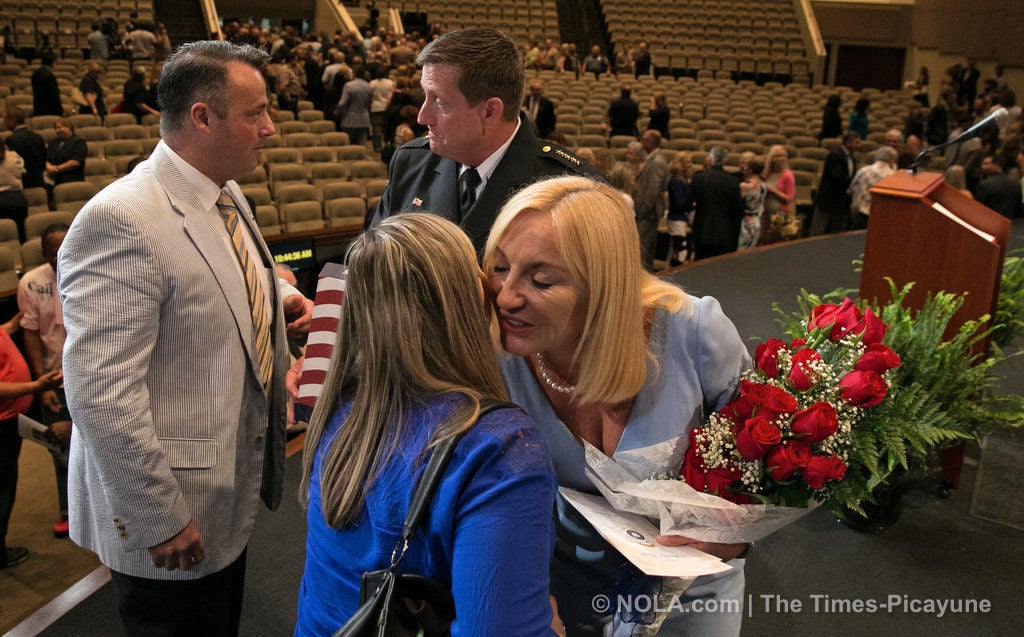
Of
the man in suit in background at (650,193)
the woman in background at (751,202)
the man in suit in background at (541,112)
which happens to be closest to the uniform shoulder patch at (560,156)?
the man in suit in background at (650,193)

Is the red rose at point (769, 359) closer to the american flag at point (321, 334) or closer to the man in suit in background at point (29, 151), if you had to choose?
the american flag at point (321, 334)

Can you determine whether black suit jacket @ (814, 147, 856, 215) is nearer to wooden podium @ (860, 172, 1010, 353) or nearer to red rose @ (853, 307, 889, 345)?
wooden podium @ (860, 172, 1010, 353)

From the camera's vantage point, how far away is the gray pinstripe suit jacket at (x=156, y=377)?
5.19 ft

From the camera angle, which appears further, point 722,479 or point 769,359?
point 769,359

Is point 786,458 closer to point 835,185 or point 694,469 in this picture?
point 694,469

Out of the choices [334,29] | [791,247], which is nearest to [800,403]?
[791,247]

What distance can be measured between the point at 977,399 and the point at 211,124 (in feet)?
8.71

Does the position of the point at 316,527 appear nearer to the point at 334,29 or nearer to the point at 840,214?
the point at 840,214

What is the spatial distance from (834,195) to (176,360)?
734cm

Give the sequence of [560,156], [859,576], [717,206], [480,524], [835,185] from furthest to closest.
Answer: [835,185]
[717,206]
[859,576]
[560,156]
[480,524]

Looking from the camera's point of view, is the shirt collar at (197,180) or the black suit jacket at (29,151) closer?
the shirt collar at (197,180)

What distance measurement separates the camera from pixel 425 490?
3.52ft

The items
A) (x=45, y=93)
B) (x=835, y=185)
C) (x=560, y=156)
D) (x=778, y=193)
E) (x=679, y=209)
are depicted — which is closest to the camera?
(x=560, y=156)

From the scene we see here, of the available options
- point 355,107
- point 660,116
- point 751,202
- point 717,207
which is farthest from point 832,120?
point 355,107
